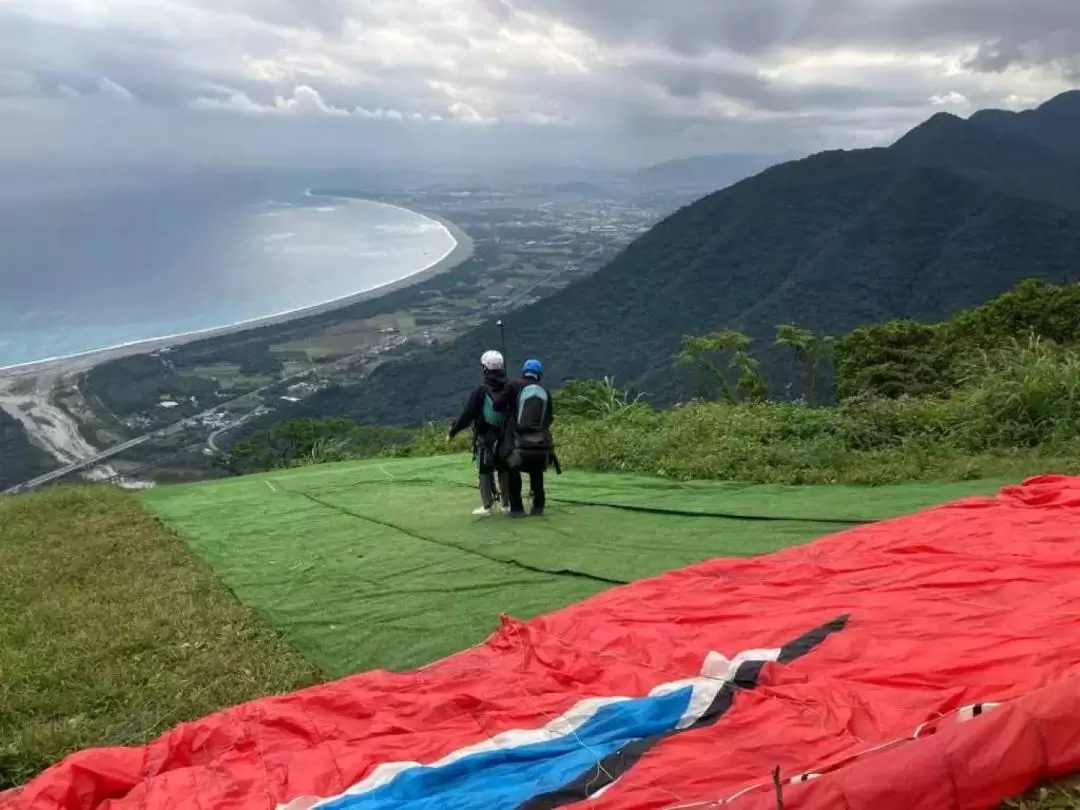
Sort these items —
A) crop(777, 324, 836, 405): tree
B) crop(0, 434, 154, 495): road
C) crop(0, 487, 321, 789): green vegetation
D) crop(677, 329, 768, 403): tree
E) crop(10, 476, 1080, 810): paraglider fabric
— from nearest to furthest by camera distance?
crop(10, 476, 1080, 810): paraglider fabric → crop(0, 487, 321, 789): green vegetation → crop(677, 329, 768, 403): tree → crop(777, 324, 836, 405): tree → crop(0, 434, 154, 495): road

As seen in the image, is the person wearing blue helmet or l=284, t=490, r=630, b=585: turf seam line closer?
l=284, t=490, r=630, b=585: turf seam line

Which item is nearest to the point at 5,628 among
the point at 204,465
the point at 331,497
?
the point at 331,497

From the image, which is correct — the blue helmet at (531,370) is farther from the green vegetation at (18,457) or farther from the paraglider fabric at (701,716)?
the green vegetation at (18,457)

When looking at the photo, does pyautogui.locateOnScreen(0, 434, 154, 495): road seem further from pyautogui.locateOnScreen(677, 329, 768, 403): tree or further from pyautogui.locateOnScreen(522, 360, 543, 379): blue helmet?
pyautogui.locateOnScreen(522, 360, 543, 379): blue helmet

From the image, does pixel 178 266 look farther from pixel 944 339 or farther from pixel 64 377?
pixel 944 339

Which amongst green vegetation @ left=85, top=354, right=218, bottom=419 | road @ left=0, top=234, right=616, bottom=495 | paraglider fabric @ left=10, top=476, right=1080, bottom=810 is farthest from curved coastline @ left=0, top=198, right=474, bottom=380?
paraglider fabric @ left=10, top=476, right=1080, bottom=810

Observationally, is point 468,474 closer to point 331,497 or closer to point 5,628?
point 331,497

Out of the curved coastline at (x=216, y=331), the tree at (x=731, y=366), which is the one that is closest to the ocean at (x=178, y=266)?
the curved coastline at (x=216, y=331)
